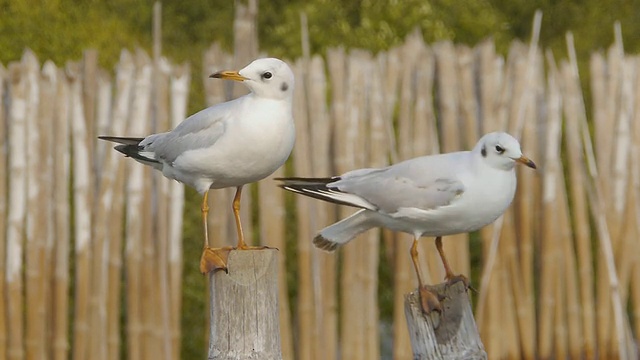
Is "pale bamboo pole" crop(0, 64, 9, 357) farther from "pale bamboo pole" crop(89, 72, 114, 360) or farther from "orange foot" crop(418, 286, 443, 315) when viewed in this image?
"orange foot" crop(418, 286, 443, 315)

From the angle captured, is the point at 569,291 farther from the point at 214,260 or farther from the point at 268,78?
the point at 214,260

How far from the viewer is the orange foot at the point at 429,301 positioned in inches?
176

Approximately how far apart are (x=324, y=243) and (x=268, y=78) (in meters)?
0.69

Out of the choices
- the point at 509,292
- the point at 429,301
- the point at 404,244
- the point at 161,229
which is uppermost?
the point at 161,229

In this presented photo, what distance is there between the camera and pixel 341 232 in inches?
195

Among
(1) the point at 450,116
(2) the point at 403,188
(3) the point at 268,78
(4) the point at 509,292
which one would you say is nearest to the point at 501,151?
(2) the point at 403,188

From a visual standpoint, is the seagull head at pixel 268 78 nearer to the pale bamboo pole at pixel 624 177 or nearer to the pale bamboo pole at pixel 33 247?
the pale bamboo pole at pixel 33 247

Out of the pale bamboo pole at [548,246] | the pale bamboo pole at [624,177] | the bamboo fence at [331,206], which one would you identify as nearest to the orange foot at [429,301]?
the bamboo fence at [331,206]

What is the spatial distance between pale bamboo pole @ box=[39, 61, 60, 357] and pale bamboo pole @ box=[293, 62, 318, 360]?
46.3 inches

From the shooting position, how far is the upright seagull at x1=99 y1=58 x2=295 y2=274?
4.50 m

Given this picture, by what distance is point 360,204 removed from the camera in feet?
16.1

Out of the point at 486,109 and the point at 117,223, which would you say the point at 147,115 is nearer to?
the point at 117,223

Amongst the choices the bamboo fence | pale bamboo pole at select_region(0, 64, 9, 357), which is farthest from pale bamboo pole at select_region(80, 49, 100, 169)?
pale bamboo pole at select_region(0, 64, 9, 357)

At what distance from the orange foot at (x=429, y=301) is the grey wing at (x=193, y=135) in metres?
0.87
